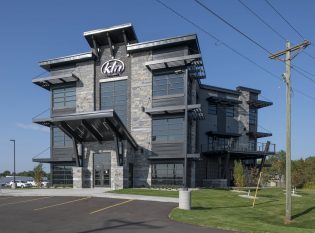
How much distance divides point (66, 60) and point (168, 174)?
17753mm

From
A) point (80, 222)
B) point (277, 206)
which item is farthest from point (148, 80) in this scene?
point (80, 222)

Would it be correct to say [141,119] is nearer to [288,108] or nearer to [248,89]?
[248,89]

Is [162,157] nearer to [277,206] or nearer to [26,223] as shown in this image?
[277,206]

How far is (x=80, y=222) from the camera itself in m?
16.8

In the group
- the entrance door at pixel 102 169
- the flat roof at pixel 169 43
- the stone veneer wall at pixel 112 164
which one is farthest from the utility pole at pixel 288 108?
the entrance door at pixel 102 169

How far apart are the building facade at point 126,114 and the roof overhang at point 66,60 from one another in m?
0.11

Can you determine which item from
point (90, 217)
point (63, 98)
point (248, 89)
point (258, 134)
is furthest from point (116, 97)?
point (90, 217)

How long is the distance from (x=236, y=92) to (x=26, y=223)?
127ft

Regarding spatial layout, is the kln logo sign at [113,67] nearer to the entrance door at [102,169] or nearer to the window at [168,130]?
the window at [168,130]

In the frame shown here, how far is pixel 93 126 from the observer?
3738 centimetres

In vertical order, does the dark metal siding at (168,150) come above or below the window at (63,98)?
below

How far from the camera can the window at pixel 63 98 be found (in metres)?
44.4

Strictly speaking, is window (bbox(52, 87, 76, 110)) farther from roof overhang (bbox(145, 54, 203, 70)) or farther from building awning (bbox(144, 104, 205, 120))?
roof overhang (bbox(145, 54, 203, 70))

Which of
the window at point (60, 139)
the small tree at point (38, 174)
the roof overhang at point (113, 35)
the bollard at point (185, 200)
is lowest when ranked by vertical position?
the small tree at point (38, 174)
